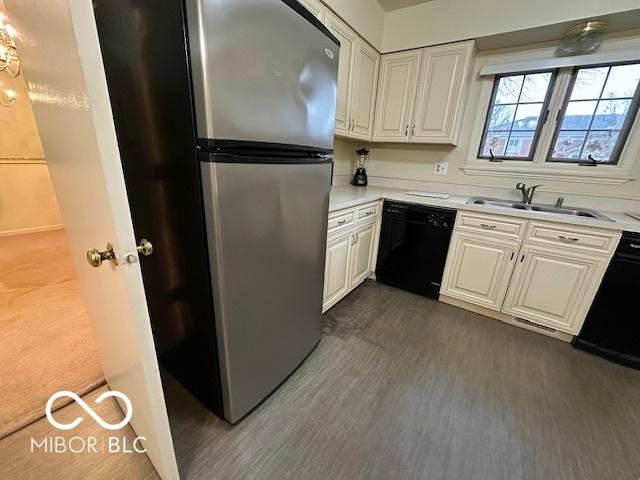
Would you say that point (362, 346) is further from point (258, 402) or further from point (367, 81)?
point (367, 81)

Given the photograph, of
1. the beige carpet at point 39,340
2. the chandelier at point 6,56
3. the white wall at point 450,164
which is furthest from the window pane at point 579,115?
the chandelier at point 6,56

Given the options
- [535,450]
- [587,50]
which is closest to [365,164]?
[587,50]

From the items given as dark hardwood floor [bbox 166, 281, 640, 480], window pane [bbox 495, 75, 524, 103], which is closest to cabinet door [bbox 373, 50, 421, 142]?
window pane [bbox 495, 75, 524, 103]

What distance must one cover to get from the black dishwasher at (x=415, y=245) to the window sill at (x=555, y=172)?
69 cm

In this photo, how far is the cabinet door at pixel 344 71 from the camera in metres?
1.87

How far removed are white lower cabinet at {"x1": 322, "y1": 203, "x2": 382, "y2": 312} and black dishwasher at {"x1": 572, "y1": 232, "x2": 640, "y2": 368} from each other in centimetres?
153

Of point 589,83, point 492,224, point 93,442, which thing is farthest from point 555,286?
point 93,442

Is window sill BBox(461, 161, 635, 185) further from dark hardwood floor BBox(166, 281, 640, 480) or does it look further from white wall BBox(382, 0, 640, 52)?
dark hardwood floor BBox(166, 281, 640, 480)

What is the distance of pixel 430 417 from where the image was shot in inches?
51.4

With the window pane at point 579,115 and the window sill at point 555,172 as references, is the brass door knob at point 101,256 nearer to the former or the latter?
the window sill at point 555,172

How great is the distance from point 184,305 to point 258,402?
610 millimetres

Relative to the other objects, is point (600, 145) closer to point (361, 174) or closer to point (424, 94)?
point (424, 94)

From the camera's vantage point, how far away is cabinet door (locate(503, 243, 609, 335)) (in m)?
1.71

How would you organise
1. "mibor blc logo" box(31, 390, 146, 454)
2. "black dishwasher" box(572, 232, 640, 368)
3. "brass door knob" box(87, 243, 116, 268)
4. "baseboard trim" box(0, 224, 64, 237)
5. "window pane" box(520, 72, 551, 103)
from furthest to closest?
"baseboard trim" box(0, 224, 64, 237) < "window pane" box(520, 72, 551, 103) < "black dishwasher" box(572, 232, 640, 368) < "mibor blc logo" box(31, 390, 146, 454) < "brass door knob" box(87, 243, 116, 268)
